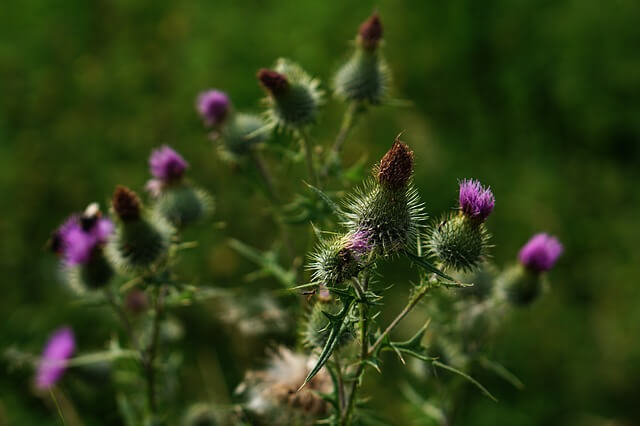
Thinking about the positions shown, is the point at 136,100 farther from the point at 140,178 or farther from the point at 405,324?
the point at 405,324

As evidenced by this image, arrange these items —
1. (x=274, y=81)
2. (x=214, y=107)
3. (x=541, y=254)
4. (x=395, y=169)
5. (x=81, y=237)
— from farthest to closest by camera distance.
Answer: (x=214, y=107) < (x=541, y=254) < (x=81, y=237) < (x=274, y=81) < (x=395, y=169)

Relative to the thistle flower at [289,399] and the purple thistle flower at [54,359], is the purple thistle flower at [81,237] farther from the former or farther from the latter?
the thistle flower at [289,399]

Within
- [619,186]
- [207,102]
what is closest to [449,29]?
[619,186]

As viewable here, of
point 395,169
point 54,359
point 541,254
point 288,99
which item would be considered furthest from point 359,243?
point 54,359

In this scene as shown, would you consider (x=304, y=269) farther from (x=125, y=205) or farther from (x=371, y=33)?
(x=371, y=33)

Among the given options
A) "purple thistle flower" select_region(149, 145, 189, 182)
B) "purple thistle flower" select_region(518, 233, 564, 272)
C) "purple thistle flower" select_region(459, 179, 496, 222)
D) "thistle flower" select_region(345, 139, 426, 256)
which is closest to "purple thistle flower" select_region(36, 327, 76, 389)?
"purple thistle flower" select_region(149, 145, 189, 182)

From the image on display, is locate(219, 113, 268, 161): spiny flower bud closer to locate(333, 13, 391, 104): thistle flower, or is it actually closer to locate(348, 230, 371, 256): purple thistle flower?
locate(333, 13, 391, 104): thistle flower
